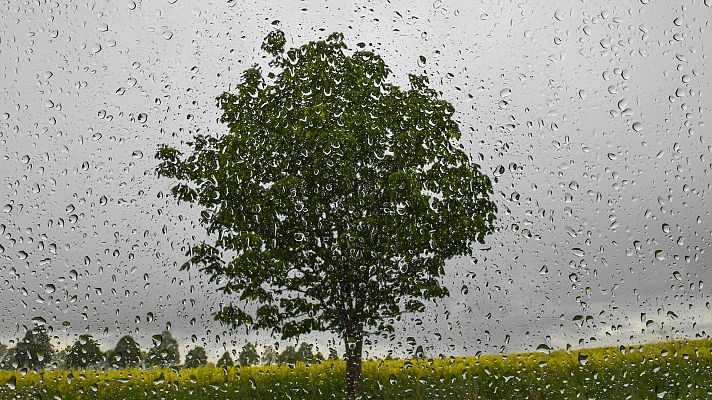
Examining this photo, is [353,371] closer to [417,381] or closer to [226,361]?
[417,381]

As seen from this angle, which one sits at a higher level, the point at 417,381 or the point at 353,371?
the point at 353,371

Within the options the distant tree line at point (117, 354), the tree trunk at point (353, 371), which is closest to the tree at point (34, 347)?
the distant tree line at point (117, 354)

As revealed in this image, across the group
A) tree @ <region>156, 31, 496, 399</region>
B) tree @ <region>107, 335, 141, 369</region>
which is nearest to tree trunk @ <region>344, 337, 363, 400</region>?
tree @ <region>156, 31, 496, 399</region>

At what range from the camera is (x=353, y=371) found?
8930 millimetres

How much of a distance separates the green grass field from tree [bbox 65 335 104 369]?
35 cm

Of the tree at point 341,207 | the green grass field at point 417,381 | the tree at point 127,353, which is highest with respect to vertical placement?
the tree at point 341,207

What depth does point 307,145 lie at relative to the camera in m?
8.89

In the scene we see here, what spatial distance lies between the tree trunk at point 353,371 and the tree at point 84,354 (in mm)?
4026

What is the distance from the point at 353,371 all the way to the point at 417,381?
1891mm

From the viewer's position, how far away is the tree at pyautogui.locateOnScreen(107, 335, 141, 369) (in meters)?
10.0

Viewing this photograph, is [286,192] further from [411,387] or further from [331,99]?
[411,387]

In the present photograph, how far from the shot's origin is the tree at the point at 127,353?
32.9 feet

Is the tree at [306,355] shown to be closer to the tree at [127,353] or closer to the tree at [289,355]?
the tree at [289,355]

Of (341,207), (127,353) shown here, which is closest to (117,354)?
(127,353)
